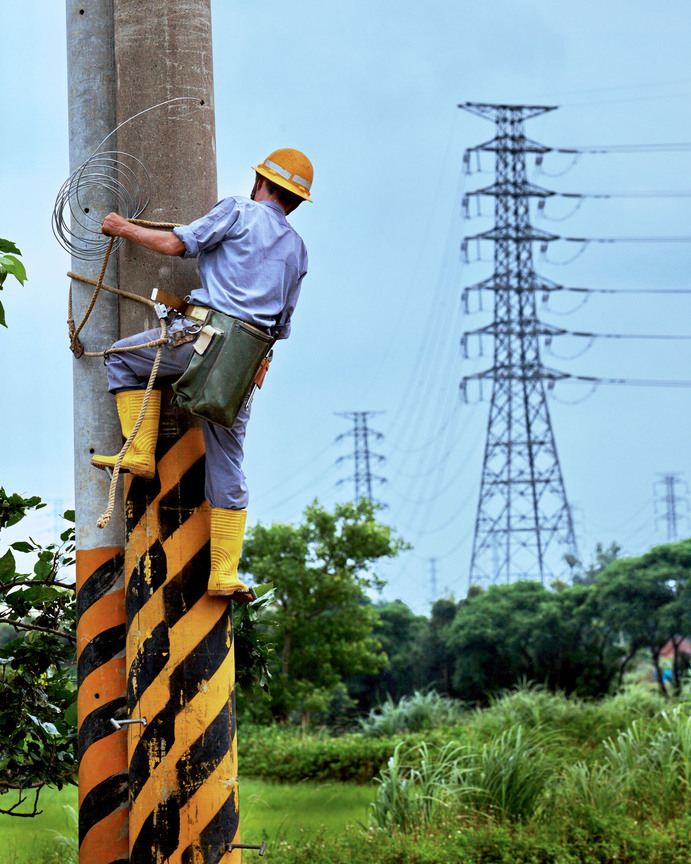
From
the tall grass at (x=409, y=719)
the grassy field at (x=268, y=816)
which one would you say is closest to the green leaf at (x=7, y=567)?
the grassy field at (x=268, y=816)

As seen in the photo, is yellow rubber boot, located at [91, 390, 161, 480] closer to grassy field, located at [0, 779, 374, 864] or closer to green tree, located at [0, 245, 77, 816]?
green tree, located at [0, 245, 77, 816]

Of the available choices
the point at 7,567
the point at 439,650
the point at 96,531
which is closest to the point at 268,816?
the point at 7,567

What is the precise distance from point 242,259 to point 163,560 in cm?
88

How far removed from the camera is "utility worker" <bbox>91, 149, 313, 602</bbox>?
2.78 m

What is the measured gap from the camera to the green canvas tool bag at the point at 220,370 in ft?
9.05

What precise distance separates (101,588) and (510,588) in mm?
22418

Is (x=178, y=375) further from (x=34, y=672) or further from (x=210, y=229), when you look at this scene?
(x=34, y=672)

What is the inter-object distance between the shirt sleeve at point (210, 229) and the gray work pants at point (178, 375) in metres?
0.21

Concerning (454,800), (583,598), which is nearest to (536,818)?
(454,800)

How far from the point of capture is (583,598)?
912 inches

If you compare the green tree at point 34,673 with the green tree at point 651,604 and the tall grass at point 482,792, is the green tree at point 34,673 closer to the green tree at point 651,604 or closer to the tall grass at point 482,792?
the tall grass at point 482,792

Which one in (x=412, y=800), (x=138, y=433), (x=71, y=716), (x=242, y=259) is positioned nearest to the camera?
(x=138, y=433)

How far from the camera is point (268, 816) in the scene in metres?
9.77

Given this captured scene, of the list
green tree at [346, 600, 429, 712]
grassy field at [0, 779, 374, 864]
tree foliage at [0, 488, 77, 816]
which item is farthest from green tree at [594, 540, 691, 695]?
tree foliage at [0, 488, 77, 816]
